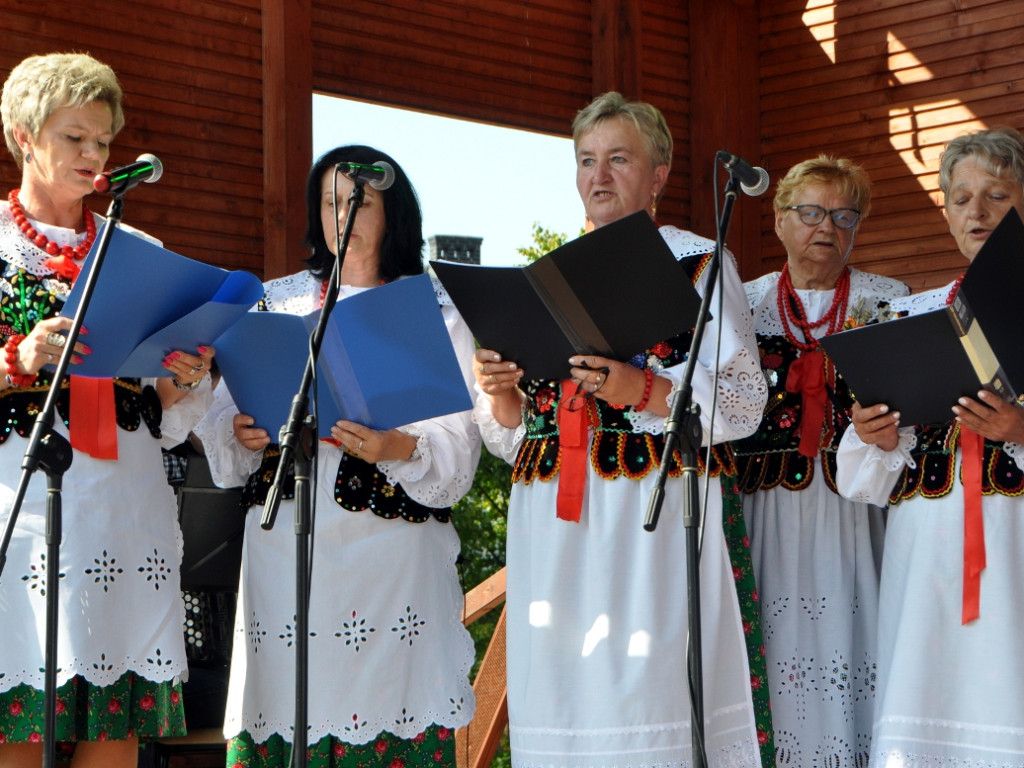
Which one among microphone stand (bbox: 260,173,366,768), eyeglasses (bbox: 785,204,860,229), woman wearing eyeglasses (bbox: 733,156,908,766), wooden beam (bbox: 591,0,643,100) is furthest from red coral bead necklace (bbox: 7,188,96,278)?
wooden beam (bbox: 591,0,643,100)

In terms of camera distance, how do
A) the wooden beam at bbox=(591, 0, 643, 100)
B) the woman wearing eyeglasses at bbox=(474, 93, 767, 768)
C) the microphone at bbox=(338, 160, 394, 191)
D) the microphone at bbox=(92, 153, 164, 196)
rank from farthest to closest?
the wooden beam at bbox=(591, 0, 643, 100) < the woman wearing eyeglasses at bbox=(474, 93, 767, 768) < the microphone at bbox=(338, 160, 394, 191) < the microphone at bbox=(92, 153, 164, 196)

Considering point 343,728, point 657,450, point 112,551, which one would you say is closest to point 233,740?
point 343,728

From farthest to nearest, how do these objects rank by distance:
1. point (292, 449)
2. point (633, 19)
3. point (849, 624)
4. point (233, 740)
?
point (633, 19) < point (849, 624) < point (233, 740) < point (292, 449)

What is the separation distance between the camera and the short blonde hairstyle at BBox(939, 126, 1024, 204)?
10.7 ft

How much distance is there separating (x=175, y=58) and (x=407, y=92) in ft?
2.77


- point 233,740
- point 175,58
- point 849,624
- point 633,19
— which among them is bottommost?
point 233,740

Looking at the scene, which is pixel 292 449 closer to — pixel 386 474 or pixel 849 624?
pixel 386 474

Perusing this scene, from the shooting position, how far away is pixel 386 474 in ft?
10.4

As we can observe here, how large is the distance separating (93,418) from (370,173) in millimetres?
807

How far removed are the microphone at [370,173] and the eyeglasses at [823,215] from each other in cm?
145

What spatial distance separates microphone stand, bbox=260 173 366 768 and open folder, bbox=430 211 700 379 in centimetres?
34

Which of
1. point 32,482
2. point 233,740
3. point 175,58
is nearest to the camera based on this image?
point 32,482

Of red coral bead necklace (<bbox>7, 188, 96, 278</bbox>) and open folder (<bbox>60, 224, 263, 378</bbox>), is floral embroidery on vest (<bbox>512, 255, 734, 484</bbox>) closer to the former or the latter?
open folder (<bbox>60, 224, 263, 378</bbox>)

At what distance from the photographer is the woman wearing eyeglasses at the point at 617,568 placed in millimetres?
2887
